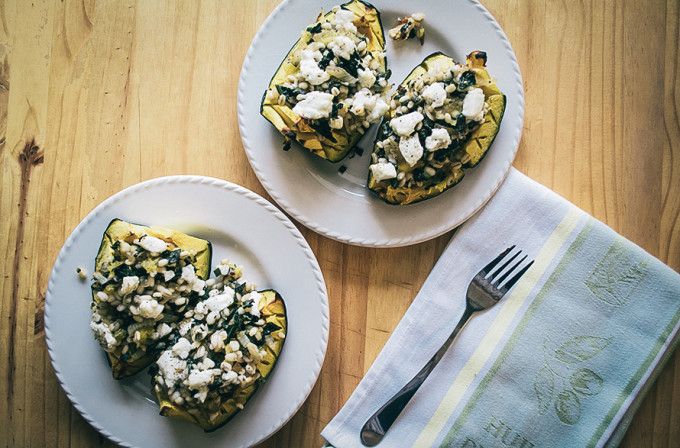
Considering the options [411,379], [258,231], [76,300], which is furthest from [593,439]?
[76,300]

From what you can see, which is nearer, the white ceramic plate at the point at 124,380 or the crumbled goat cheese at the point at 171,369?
the crumbled goat cheese at the point at 171,369

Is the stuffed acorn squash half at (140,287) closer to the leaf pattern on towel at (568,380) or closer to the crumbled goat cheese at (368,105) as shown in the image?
the crumbled goat cheese at (368,105)

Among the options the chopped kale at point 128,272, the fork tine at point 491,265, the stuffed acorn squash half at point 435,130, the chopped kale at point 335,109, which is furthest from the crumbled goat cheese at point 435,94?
the chopped kale at point 128,272

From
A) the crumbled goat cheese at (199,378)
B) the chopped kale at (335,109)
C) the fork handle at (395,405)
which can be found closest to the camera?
the crumbled goat cheese at (199,378)

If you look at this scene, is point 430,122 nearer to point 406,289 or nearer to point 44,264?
point 406,289

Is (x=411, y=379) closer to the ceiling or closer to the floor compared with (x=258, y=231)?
closer to the floor

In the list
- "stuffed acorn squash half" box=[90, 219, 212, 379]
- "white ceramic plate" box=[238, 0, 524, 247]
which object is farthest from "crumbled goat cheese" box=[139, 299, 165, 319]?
"white ceramic plate" box=[238, 0, 524, 247]

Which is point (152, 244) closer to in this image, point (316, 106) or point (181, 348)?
point (181, 348)
